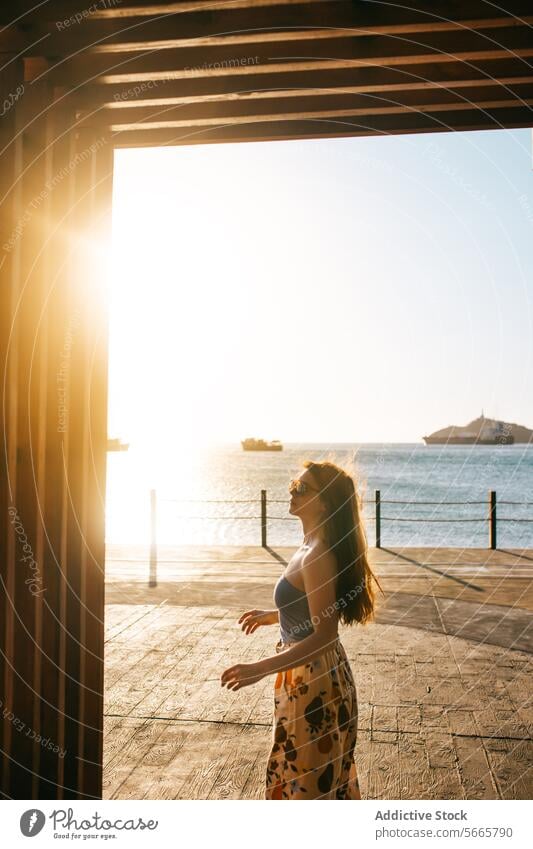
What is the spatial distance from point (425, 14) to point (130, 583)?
8.06 m

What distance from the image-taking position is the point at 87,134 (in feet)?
10.4

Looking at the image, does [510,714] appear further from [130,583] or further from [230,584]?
[130,583]

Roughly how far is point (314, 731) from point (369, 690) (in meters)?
2.72

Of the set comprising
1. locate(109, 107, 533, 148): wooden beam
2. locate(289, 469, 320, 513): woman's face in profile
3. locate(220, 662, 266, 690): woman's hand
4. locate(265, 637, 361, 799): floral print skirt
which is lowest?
locate(265, 637, 361, 799): floral print skirt

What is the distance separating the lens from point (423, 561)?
1091 centimetres

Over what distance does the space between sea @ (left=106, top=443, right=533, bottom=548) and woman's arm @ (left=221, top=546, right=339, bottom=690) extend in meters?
0.51

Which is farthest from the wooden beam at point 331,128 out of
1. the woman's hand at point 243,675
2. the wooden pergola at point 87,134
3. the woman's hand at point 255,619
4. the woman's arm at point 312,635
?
the woman's hand at point 243,675

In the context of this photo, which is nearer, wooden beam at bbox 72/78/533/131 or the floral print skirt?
the floral print skirt

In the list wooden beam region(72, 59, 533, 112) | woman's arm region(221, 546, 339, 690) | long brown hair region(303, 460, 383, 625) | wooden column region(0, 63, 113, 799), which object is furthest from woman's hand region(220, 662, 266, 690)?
wooden beam region(72, 59, 533, 112)

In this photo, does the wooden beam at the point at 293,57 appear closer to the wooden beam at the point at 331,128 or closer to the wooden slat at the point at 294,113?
the wooden slat at the point at 294,113

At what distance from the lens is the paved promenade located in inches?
152

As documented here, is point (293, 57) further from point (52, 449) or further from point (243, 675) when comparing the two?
point (243, 675)

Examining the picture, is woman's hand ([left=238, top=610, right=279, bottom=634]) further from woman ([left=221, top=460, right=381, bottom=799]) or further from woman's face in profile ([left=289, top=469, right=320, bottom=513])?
woman's face in profile ([left=289, top=469, right=320, bottom=513])

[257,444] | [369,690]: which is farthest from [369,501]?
[257,444]
